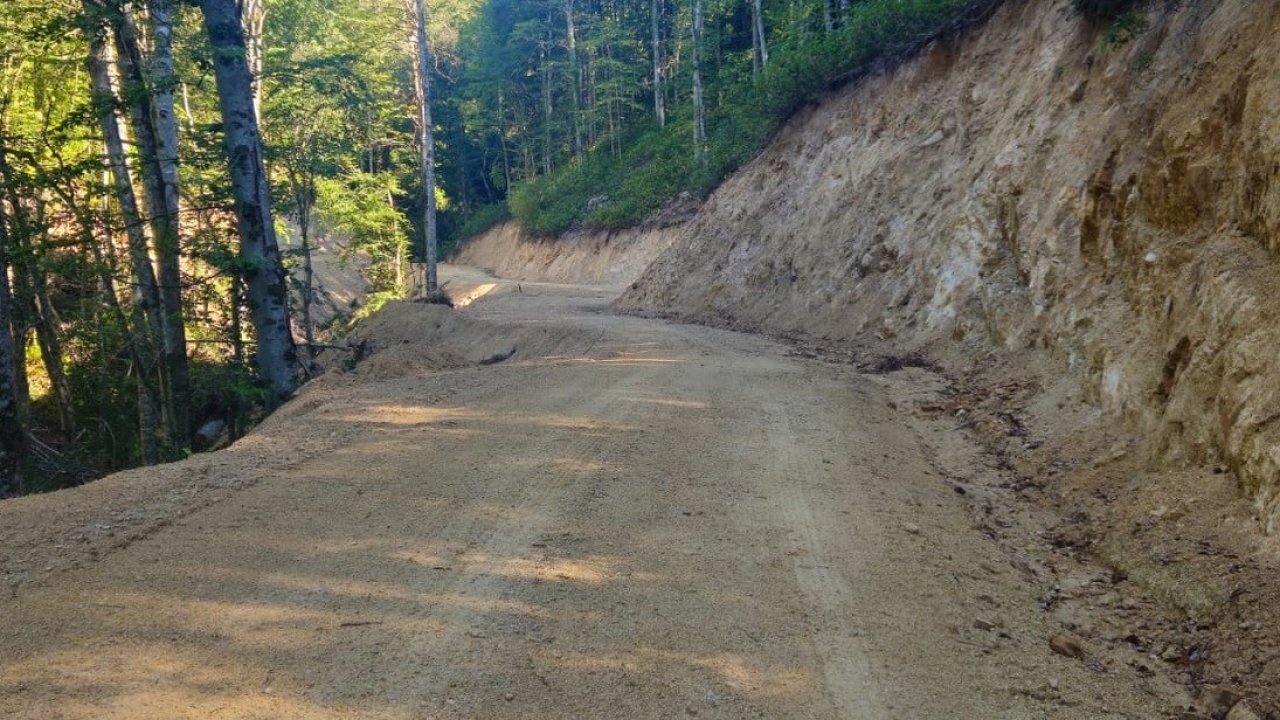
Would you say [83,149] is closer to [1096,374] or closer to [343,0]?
[343,0]

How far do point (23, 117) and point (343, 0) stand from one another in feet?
52.5

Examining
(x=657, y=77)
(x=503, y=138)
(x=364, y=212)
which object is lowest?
(x=364, y=212)

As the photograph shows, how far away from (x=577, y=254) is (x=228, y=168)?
2706cm

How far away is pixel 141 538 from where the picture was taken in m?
4.68

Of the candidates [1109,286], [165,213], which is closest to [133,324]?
[165,213]

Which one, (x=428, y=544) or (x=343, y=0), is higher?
(x=343, y=0)

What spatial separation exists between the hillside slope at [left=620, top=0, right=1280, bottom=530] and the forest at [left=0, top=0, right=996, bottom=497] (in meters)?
2.46

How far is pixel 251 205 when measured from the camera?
35.9 ft

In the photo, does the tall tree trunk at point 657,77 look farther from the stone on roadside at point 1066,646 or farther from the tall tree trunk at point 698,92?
the stone on roadside at point 1066,646

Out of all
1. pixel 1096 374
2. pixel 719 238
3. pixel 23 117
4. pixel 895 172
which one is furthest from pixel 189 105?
pixel 1096 374

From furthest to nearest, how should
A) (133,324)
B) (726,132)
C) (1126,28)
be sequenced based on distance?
(726,132)
(133,324)
(1126,28)

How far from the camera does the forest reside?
11.0 meters

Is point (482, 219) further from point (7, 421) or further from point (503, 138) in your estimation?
point (7, 421)

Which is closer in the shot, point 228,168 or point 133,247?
point 228,168
